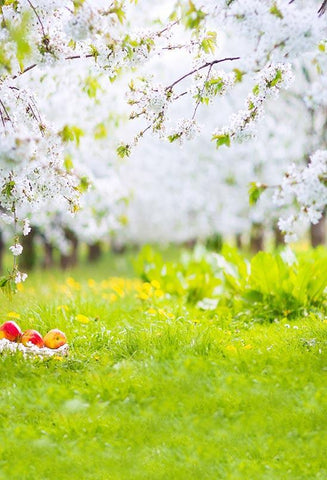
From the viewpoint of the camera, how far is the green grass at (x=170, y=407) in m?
3.31

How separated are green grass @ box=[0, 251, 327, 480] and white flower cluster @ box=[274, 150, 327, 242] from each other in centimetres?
105

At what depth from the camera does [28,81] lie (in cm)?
610

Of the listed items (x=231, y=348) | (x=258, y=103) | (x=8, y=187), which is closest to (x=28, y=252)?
(x=8, y=187)

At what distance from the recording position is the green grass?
10.9ft

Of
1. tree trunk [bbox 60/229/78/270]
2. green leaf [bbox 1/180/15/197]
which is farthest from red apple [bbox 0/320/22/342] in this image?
tree trunk [bbox 60/229/78/270]

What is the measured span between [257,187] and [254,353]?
3.93 ft

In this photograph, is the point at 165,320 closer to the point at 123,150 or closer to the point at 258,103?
the point at 123,150

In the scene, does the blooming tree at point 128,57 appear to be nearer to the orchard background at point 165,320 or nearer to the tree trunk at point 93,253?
the orchard background at point 165,320

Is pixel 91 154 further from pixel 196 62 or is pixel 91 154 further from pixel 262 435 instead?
pixel 262 435

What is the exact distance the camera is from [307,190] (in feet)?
12.0

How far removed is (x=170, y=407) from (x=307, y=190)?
5.09ft

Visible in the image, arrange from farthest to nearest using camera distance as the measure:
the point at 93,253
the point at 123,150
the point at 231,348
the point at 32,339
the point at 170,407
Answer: the point at 93,253 < the point at 32,339 < the point at 231,348 < the point at 123,150 < the point at 170,407

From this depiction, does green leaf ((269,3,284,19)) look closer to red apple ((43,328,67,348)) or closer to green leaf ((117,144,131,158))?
green leaf ((117,144,131,158))

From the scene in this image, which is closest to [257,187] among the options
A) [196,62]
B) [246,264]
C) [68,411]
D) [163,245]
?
[196,62]
